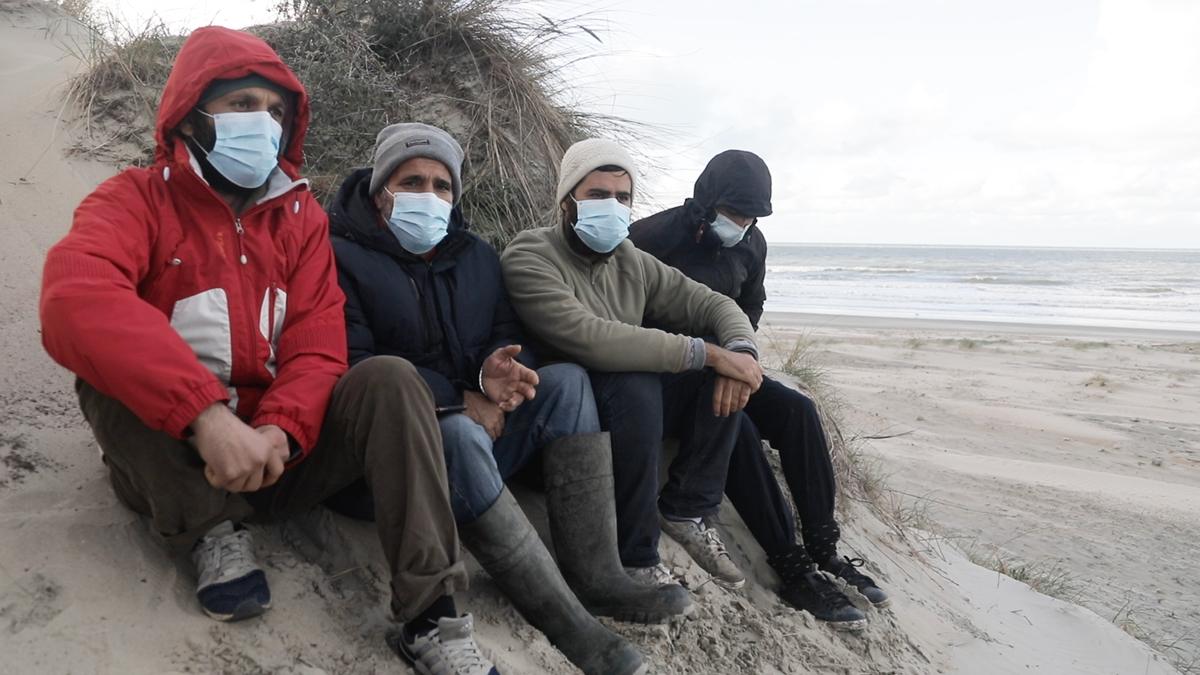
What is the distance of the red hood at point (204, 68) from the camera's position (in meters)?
2.62

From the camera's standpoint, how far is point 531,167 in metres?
5.65

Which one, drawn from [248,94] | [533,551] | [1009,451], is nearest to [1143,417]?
[1009,451]

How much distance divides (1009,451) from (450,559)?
761cm

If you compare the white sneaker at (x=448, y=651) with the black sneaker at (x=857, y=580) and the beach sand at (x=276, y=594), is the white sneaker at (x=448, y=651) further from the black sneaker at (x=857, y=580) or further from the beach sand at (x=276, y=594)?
Answer: the black sneaker at (x=857, y=580)

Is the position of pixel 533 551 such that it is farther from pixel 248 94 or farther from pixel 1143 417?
pixel 1143 417

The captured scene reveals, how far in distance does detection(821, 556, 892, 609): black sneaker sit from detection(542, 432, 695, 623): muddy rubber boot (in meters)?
1.04

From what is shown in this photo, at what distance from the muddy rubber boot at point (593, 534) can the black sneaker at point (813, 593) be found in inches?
30.4

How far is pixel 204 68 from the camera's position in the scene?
2629 millimetres

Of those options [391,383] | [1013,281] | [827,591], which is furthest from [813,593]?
[1013,281]

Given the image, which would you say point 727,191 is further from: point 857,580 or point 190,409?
point 190,409

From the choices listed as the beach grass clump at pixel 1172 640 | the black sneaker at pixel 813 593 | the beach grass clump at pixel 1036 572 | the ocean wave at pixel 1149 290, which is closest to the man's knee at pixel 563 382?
the black sneaker at pixel 813 593

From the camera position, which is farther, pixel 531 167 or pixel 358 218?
pixel 531 167

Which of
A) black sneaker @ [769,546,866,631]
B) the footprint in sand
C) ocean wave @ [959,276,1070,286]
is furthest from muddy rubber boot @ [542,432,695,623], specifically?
ocean wave @ [959,276,1070,286]

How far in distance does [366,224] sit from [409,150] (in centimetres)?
30
